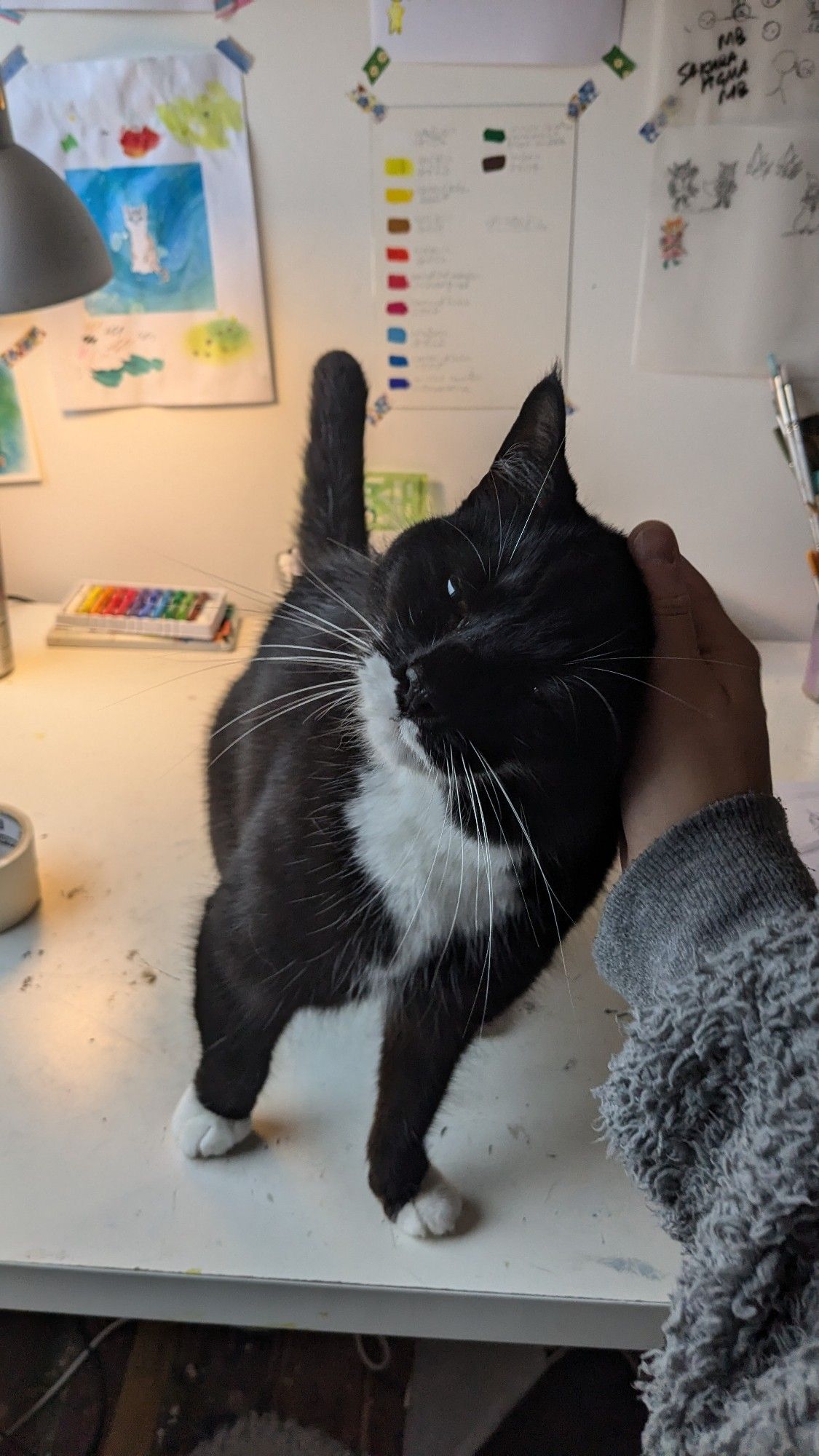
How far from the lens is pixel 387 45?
1.10 meters

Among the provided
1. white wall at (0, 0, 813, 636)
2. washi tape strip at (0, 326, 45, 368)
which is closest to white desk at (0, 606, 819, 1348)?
white wall at (0, 0, 813, 636)

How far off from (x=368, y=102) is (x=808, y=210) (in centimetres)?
50

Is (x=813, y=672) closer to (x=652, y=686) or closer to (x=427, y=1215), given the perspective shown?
(x=652, y=686)

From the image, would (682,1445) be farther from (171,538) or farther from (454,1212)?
(171,538)

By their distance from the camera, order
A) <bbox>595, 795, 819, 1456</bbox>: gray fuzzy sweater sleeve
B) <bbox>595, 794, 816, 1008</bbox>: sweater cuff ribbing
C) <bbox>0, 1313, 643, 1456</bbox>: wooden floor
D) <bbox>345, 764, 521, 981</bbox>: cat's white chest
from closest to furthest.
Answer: <bbox>595, 795, 819, 1456</bbox>: gray fuzzy sweater sleeve, <bbox>595, 794, 816, 1008</bbox>: sweater cuff ribbing, <bbox>345, 764, 521, 981</bbox>: cat's white chest, <bbox>0, 1313, 643, 1456</bbox>: wooden floor

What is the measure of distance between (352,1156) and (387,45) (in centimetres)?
110

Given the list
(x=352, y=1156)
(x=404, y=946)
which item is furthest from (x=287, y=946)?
(x=352, y=1156)

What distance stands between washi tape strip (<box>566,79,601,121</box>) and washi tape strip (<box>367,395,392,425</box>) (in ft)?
1.22

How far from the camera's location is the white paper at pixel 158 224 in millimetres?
1139

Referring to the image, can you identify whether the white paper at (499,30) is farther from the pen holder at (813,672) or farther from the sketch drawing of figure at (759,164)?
the pen holder at (813,672)

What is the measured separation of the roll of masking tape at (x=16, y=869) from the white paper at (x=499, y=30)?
0.90 metres

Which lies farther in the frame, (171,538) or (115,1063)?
(171,538)

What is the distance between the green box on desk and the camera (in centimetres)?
133

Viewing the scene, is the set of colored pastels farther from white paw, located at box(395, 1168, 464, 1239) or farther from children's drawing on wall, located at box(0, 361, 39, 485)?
white paw, located at box(395, 1168, 464, 1239)
